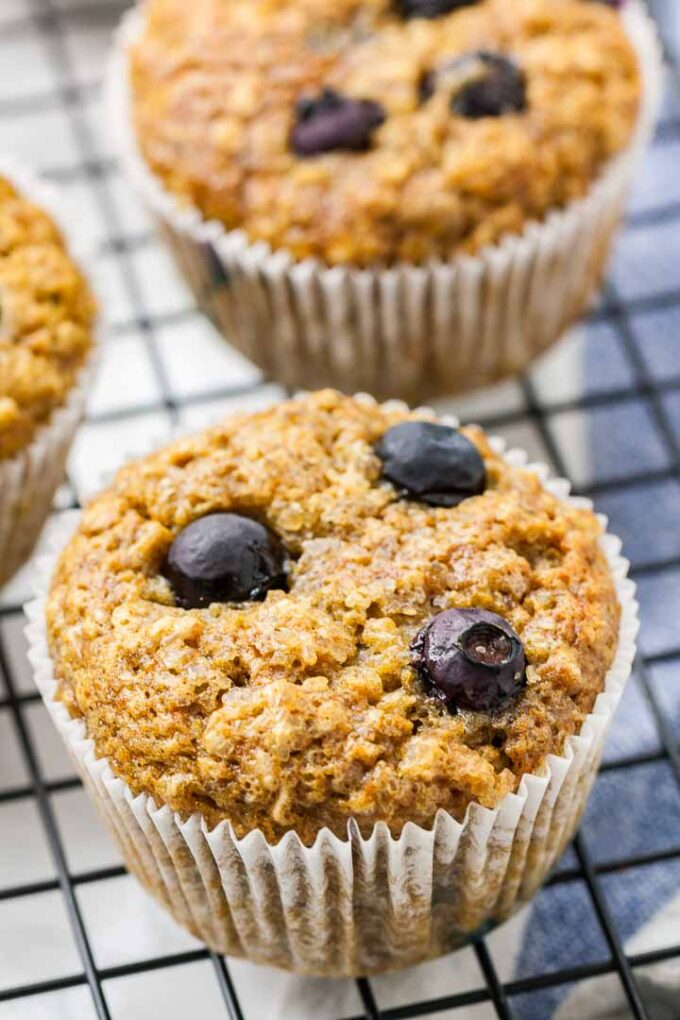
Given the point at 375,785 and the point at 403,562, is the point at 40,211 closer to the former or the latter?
the point at 403,562

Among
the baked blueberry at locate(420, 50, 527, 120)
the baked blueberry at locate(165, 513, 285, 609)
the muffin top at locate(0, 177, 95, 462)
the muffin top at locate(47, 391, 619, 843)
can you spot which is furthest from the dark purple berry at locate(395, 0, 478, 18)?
the baked blueberry at locate(165, 513, 285, 609)

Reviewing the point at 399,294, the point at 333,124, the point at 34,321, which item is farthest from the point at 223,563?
the point at 333,124

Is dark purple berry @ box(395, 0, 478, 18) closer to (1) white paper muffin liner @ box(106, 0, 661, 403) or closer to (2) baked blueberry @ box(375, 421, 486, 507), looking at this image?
(1) white paper muffin liner @ box(106, 0, 661, 403)

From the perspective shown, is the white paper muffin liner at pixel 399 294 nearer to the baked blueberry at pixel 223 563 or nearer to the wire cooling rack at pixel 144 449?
the wire cooling rack at pixel 144 449

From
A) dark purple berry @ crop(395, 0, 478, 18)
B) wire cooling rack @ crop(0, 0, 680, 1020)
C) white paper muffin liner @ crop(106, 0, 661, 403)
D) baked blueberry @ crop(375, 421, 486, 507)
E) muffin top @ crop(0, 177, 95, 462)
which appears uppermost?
dark purple berry @ crop(395, 0, 478, 18)

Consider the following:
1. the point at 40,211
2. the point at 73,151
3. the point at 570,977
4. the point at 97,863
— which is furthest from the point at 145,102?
the point at 570,977

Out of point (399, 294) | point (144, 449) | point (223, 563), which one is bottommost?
point (144, 449)

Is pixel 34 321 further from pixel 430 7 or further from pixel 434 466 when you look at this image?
pixel 430 7

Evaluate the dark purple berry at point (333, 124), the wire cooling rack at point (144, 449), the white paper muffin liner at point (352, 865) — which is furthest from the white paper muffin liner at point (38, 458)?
the dark purple berry at point (333, 124)
